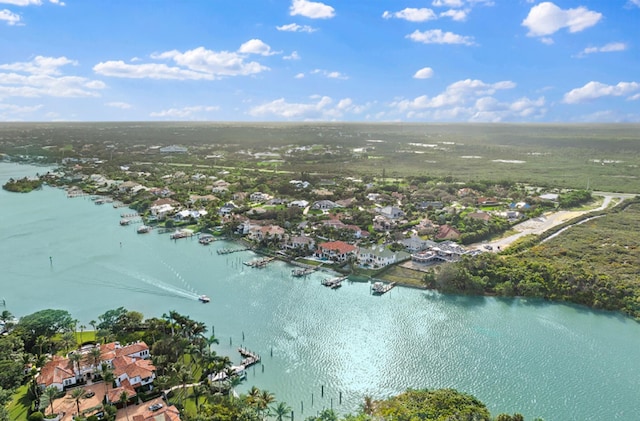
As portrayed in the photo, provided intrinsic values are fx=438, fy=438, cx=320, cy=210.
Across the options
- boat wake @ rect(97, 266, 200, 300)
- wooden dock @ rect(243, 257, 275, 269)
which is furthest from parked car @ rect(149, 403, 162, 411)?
wooden dock @ rect(243, 257, 275, 269)

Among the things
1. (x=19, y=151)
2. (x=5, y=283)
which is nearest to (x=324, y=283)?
(x=5, y=283)

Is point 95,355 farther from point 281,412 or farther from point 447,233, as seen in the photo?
point 447,233

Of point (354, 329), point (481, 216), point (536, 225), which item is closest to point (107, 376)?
point (354, 329)

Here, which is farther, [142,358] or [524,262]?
[524,262]

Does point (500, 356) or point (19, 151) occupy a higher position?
point (19, 151)

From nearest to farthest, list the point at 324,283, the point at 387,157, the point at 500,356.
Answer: the point at 500,356
the point at 324,283
the point at 387,157

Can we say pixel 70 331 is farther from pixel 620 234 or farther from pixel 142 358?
pixel 620 234
